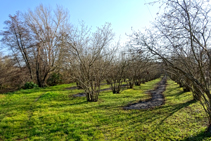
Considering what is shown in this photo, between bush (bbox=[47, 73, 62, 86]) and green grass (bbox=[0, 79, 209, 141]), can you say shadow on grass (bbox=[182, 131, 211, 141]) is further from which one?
bush (bbox=[47, 73, 62, 86])

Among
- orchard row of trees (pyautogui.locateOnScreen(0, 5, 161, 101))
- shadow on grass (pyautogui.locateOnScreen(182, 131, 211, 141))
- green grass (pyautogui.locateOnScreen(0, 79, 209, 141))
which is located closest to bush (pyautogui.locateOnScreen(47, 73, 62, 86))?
orchard row of trees (pyautogui.locateOnScreen(0, 5, 161, 101))

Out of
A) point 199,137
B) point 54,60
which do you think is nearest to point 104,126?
point 199,137

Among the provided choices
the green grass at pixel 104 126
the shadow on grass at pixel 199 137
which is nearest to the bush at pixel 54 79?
the green grass at pixel 104 126

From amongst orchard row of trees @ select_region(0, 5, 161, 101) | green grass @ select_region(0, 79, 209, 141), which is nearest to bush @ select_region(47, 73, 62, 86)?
orchard row of trees @ select_region(0, 5, 161, 101)

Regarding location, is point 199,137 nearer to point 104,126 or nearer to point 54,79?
point 104,126

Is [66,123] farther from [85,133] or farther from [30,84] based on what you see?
[30,84]

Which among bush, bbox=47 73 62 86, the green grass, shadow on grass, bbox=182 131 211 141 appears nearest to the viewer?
shadow on grass, bbox=182 131 211 141

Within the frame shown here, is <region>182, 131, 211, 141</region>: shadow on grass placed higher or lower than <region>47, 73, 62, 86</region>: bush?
lower

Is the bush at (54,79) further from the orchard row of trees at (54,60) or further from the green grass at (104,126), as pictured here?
the green grass at (104,126)

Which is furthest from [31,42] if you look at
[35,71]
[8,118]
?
[8,118]

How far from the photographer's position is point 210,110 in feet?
14.3

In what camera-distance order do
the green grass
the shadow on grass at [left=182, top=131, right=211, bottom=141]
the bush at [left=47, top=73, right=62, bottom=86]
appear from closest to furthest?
the shadow on grass at [left=182, top=131, right=211, bottom=141] < the green grass < the bush at [left=47, top=73, right=62, bottom=86]

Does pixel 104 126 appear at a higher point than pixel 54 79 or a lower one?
lower

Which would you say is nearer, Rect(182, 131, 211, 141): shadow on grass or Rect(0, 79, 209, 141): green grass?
Rect(182, 131, 211, 141): shadow on grass
